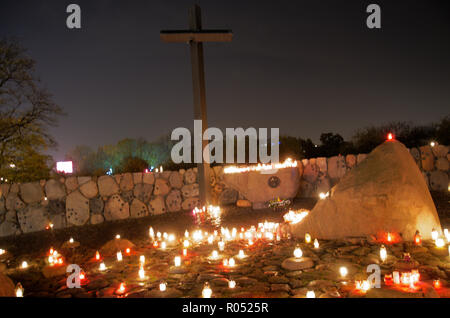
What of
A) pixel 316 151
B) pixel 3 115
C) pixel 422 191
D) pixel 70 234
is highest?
pixel 3 115

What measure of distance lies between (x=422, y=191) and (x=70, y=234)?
7.28 m

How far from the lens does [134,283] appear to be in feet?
13.4

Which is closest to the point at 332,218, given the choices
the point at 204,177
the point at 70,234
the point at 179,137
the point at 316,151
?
the point at 204,177

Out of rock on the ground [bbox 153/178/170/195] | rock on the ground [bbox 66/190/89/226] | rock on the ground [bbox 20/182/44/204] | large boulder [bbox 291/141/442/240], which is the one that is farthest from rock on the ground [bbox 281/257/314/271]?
rock on the ground [bbox 20/182/44/204]

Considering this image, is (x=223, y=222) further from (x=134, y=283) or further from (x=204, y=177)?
(x=134, y=283)

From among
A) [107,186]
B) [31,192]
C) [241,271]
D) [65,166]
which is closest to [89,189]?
[107,186]

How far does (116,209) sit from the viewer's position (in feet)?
30.7

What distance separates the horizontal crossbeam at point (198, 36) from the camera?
28.1 ft

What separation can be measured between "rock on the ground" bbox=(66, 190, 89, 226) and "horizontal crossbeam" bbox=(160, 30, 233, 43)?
15.8 ft

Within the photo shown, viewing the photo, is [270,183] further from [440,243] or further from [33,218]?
[33,218]

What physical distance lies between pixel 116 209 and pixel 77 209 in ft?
3.32

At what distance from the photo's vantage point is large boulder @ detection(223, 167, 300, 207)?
9023 mm
